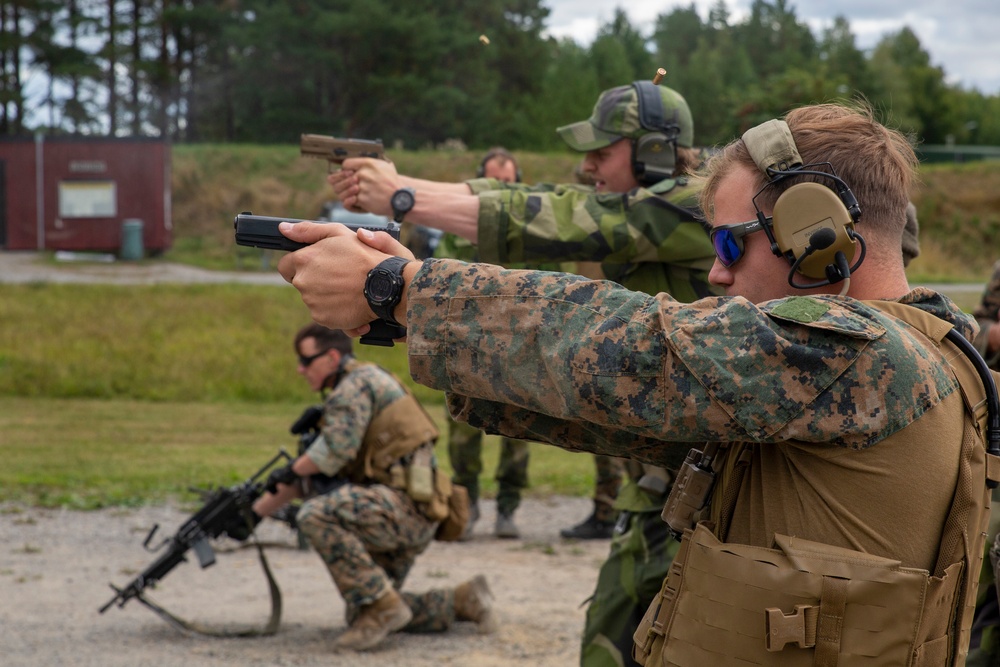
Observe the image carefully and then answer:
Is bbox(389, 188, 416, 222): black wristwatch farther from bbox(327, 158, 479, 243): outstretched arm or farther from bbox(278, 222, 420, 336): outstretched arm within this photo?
bbox(278, 222, 420, 336): outstretched arm

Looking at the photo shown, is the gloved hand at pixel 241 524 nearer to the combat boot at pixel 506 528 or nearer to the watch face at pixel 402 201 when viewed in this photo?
the combat boot at pixel 506 528

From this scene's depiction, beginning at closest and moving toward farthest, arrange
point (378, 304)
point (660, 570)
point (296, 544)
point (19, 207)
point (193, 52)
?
point (378, 304) < point (660, 570) < point (296, 544) < point (19, 207) < point (193, 52)

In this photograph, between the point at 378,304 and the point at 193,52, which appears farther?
the point at 193,52

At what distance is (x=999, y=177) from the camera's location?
1372 inches

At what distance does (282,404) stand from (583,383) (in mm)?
12988

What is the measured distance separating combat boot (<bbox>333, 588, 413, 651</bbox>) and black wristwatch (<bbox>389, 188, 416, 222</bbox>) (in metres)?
2.61

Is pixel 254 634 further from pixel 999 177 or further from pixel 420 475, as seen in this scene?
pixel 999 177

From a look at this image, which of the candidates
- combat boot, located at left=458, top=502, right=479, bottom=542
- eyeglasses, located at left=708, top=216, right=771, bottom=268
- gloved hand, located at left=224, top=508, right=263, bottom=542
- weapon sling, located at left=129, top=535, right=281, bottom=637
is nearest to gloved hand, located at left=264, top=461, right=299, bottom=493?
gloved hand, located at left=224, top=508, right=263, bottom=542

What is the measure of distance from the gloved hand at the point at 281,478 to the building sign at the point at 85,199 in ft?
68.7

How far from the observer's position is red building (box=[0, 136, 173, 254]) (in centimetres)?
2530

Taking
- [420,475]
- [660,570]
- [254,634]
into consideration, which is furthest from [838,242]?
[254,634]

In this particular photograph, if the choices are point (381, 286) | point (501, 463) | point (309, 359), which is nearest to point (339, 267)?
point (381, 286)

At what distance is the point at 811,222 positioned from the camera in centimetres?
209

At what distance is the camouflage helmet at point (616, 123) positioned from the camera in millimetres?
4375
